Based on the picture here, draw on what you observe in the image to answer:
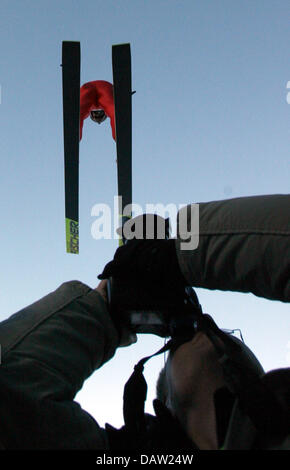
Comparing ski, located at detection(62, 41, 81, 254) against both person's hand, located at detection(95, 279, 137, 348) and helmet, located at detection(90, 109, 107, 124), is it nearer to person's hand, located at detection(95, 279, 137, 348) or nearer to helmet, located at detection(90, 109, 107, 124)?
helmet, located at detection(90, 109, 107, 124)

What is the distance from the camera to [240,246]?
2.27 ft

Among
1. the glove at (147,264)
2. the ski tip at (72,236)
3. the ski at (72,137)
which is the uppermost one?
the ski at (72,137)

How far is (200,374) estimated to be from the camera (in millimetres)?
815

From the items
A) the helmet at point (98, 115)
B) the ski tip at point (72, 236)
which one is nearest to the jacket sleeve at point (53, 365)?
the ski tip at point (72, 236)

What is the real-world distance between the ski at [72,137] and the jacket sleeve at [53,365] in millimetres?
3367

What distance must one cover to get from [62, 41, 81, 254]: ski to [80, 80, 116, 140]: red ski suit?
166 mm

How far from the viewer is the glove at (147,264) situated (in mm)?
766

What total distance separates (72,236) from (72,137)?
103 centimetres

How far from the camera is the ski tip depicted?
4121 millimetres

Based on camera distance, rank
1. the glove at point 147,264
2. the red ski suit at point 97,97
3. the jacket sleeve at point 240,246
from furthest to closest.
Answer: the red ski suit at point 97,97 → the glove at point 147,264 → the jacket sleeve at point 240,246

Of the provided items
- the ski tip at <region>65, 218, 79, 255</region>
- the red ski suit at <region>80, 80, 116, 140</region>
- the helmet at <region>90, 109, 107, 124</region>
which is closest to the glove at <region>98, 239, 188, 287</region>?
the ski tip at <region>65, 218, 79, 255</region>

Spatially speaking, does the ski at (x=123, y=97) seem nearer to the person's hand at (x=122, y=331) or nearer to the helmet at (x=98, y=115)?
the helmet at (x=98, y=115)

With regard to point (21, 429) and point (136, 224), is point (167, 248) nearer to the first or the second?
point (136, 224)

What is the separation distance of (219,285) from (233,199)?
0.16 m
